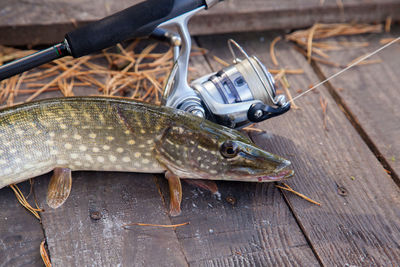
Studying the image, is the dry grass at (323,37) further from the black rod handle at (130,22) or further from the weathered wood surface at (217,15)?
the black rod handle at (130,22)

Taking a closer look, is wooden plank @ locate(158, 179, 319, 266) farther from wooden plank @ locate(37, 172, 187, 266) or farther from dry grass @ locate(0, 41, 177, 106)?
dry grass @ locate(0, 41, 177, 106)

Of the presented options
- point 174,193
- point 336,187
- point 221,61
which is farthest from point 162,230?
point 221,61

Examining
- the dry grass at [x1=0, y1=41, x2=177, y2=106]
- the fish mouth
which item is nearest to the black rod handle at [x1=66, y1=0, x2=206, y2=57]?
the dry grass at [x1=0, y1=41, x2=177, y2=106]

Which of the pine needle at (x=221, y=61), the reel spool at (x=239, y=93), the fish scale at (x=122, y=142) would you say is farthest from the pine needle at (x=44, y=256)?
the pine needle at (x=221, y=61)

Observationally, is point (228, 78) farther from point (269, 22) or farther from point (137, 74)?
point (269, 22)

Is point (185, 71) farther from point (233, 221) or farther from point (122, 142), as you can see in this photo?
point (233, 221)
